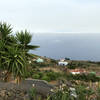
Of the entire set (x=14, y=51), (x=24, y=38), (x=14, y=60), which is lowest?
(x=14, y=60)

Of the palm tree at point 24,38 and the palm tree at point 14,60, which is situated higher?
the palm tree at point 24,38

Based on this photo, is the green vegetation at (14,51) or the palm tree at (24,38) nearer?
the green vegetation at (14,51)

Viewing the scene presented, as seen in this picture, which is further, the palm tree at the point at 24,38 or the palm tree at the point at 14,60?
the palm tree at the point at 24,38

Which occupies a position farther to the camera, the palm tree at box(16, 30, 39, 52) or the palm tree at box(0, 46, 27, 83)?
the palm tree at box(16, 30, 39, 52)

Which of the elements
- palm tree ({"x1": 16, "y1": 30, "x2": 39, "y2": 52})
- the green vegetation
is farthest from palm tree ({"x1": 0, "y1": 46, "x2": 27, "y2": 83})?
palm tree ({"x1": 16, "y1": 30, "x2": 39, "y2": 52})

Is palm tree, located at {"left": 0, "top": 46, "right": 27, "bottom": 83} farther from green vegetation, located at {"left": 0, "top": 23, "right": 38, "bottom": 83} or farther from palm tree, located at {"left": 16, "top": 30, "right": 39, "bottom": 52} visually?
palm tree, located at {"left": 16, "top": 30, "right": 39, "bottom": 52}

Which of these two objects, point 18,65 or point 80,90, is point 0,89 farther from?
point 80,90

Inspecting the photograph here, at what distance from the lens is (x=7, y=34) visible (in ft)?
29.0

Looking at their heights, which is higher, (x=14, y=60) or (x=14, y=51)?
(x=14, y=51)

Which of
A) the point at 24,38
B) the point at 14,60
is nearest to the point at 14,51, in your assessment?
the point at 14,60

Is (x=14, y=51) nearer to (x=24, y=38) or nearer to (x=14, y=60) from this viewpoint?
(x=14, y=60)

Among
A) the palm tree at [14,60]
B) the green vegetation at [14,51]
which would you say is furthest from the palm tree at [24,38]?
the palm tree at [14,60]

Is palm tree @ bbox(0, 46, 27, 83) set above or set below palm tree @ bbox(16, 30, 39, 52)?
below

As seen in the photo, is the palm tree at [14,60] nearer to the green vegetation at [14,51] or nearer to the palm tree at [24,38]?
the green vegetation at [14,51]
